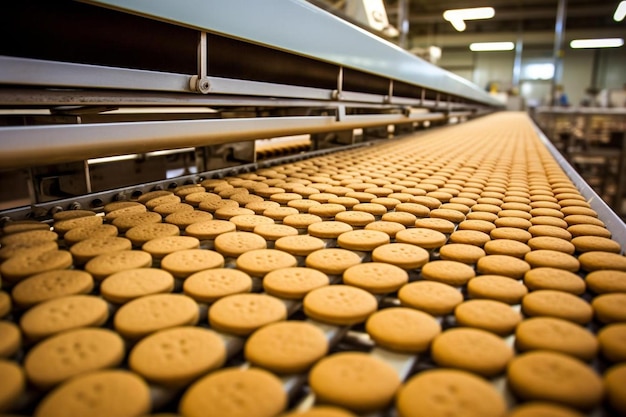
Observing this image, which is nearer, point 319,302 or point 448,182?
point 319,302

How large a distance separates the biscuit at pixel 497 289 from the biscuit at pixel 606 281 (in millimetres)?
114

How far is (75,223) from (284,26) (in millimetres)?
865

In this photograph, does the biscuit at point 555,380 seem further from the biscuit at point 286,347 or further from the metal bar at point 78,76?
the metal bar at point 78,76

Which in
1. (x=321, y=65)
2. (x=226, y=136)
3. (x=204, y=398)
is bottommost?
(x=204, y=398)

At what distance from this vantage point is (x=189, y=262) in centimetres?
72

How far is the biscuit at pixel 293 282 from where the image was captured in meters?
0.63

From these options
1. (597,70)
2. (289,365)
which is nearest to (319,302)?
(289,365)

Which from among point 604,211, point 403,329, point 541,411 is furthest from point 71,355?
point 604,211

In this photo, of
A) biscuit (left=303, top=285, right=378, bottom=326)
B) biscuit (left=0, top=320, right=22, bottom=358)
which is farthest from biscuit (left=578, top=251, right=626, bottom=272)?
biscuit (left=0, top=320, right=22, bottom=358)

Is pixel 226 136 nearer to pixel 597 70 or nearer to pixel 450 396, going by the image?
pixel 450 396

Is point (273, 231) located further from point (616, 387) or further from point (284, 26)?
point (284, 26)

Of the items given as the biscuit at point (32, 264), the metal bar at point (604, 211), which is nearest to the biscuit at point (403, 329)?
the biscuit at point (32, 264)

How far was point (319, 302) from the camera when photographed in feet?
1.92

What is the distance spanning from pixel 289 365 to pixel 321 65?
5.38 feet
